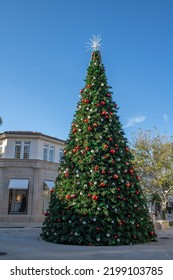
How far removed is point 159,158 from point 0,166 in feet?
51.4

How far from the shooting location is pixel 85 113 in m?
11.8

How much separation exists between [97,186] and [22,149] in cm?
1844

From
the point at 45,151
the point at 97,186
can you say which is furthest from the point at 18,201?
the point at 97,186

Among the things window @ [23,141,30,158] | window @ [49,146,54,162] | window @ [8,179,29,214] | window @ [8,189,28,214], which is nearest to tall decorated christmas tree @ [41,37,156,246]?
window @ [8,179,29,214]

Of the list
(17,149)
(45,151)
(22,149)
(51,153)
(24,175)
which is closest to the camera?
(24,175)

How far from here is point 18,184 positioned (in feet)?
85.5

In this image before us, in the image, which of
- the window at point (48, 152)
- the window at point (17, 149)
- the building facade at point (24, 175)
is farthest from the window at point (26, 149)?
the window at point (48, 152)

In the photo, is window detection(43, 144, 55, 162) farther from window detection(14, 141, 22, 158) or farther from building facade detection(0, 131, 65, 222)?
window detection(14, 141, 22, 158)

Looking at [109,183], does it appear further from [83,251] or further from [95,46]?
[95,46]

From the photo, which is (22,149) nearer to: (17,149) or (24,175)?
(17,149)

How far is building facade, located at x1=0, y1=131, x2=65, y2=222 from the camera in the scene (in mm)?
26109

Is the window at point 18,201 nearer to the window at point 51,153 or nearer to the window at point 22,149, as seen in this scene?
the window at point 22,149

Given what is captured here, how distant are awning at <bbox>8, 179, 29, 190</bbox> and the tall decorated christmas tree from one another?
1493 centimetres
